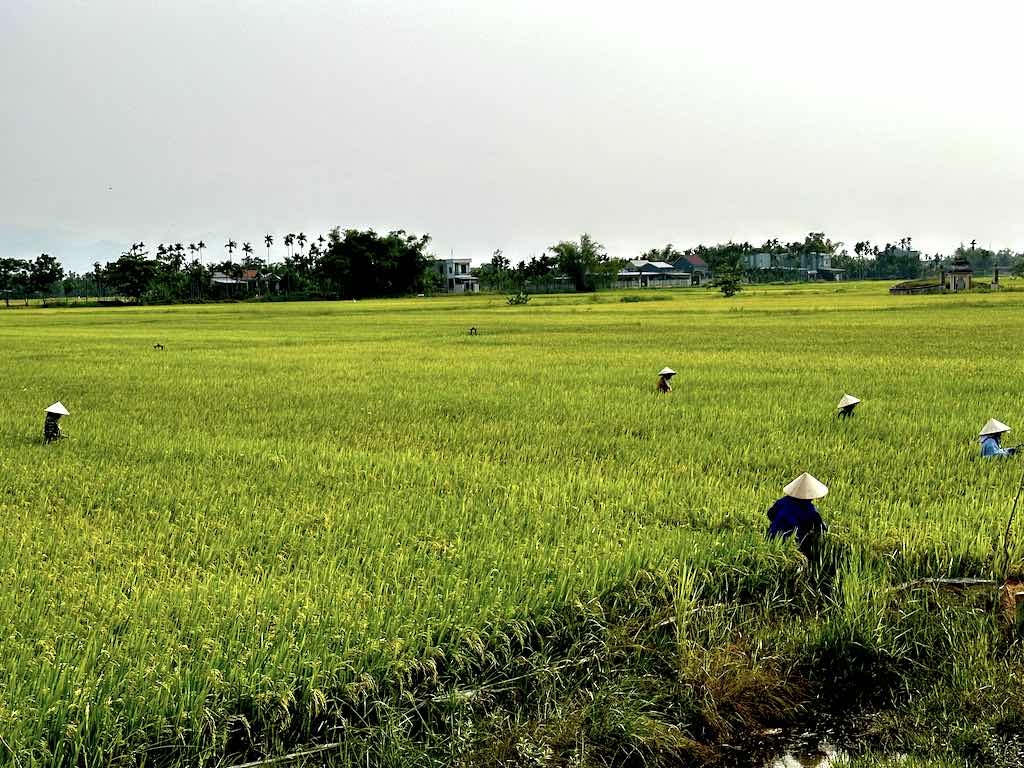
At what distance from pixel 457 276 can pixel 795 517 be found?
98.7m

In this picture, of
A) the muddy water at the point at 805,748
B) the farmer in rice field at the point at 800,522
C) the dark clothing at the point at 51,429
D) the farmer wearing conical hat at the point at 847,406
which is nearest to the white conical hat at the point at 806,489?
the farmer in rice field at the point at 800,522

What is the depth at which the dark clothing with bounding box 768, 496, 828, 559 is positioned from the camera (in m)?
3.64

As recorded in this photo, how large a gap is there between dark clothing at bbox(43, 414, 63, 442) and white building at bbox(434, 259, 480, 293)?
292 feet

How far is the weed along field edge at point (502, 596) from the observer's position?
8.62 ft

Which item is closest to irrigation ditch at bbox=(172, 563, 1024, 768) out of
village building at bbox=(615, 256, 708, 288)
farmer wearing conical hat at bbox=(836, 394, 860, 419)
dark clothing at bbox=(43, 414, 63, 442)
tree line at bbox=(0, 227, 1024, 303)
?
A: farmer wearing conical hat at bbox=(836, 394, 860, 419)

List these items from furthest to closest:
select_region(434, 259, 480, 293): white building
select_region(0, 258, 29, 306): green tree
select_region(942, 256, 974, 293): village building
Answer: select_region(434, 259, 480, 293): white building
select_region(0, 258, 29, 306): green tree
select_region(942, 256, 974, 293): village building

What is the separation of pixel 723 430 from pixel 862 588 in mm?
3942

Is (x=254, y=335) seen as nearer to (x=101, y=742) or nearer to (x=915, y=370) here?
(x=915, y=370)

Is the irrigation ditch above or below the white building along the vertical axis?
below

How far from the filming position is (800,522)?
3668 mm

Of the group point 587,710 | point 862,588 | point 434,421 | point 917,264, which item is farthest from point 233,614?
point 917,264

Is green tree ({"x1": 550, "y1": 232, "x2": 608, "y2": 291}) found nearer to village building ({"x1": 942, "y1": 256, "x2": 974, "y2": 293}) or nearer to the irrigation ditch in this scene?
village building ({"x1": 942, "y1": 256, "x2": 974, "y2": 293})

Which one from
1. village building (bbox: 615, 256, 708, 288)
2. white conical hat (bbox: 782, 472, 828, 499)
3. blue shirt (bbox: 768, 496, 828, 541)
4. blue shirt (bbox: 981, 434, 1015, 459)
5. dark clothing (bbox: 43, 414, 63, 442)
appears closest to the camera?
white conical hat (bbox: 782, 472, 828, 499)

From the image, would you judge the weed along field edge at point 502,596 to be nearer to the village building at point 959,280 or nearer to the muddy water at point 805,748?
the muddy water at point 805,748
